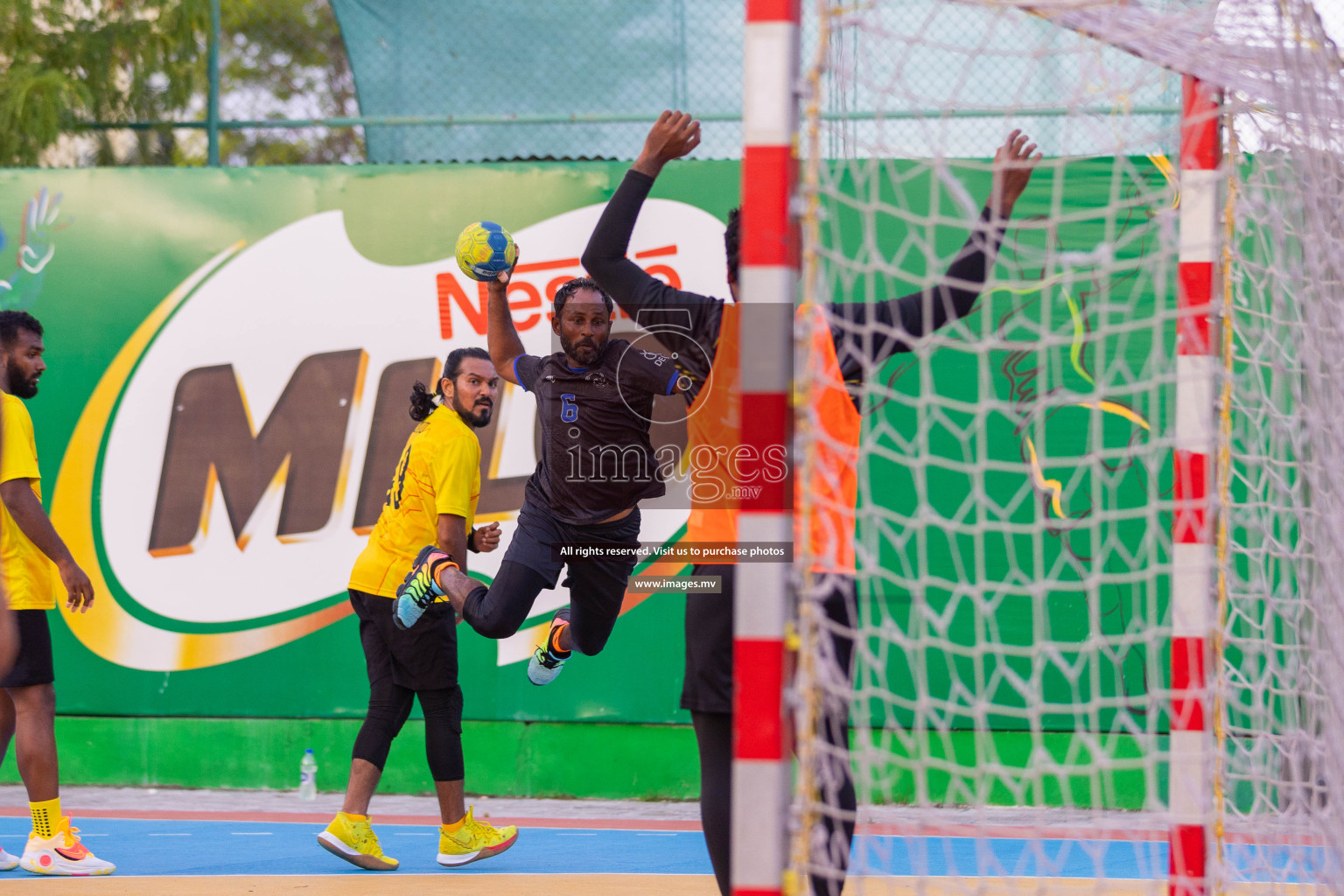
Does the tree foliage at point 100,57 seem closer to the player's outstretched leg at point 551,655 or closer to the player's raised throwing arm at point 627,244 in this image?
the player's outstretched leg at point 551,655

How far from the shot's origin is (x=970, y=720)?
621 cm

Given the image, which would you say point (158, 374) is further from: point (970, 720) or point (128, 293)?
point (970, 720)

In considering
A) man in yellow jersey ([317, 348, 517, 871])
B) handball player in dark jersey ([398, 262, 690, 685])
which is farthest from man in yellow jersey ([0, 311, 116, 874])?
handball player in dark jersey ([398, 262, 690, 685])

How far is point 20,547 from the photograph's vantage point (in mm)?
5039

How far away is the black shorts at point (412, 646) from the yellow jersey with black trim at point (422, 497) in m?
0.08

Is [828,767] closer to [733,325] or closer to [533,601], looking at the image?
[733,325]

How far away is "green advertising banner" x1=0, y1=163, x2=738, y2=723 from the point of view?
6656 mm

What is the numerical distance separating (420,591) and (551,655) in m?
0.80

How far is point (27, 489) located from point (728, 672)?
133 inches

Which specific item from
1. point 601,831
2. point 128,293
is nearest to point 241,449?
point 128,293

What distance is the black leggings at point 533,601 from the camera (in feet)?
16.1

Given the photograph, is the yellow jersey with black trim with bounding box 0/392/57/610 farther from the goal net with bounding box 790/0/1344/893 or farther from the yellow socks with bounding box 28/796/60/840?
the goal net with bounding box 790/0/1344/893

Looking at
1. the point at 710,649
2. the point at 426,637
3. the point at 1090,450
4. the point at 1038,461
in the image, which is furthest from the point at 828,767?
the point at 1090,450

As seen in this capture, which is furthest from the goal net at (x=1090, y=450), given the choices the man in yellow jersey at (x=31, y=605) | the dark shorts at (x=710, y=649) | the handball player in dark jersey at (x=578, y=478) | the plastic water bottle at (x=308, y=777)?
the man in yellow jersey at (x=31, y=605)
